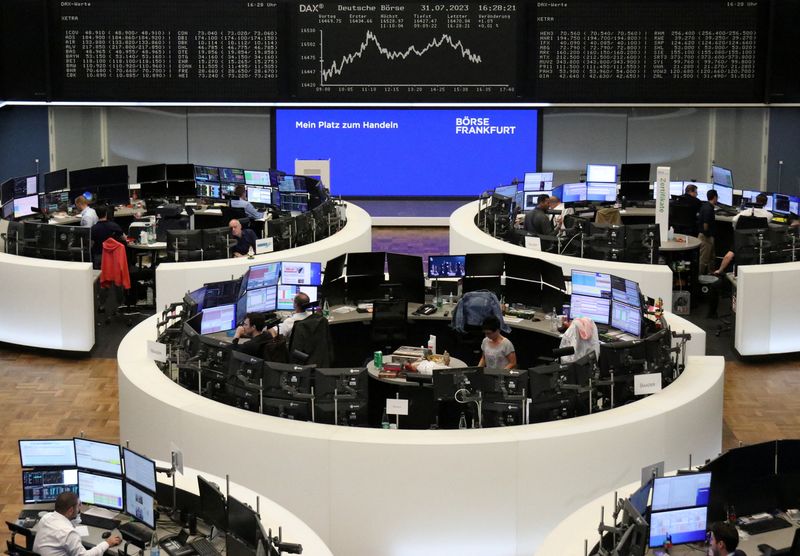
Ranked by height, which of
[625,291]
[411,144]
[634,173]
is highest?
[411,144]

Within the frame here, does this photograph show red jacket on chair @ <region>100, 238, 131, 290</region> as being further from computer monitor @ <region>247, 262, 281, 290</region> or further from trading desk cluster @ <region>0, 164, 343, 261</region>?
computer monitor @ <region>247, 262, 281, 290</region>

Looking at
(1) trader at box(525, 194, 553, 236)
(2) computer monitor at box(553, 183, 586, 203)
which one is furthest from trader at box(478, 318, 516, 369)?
(2) computer monitor at box(553, 183, 586, 203)

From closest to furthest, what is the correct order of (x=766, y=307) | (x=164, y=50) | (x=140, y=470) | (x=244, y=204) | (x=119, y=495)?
(x=140, y=470) < (x=119, y=495) < (x=766, y=307) < (x=244, y=204) < (x=164, y=50)

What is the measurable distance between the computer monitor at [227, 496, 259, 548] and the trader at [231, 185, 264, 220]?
9747 mm

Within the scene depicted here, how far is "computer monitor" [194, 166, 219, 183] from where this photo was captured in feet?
57.5

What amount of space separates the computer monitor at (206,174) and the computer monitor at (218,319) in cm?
706

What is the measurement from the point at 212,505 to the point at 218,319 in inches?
141

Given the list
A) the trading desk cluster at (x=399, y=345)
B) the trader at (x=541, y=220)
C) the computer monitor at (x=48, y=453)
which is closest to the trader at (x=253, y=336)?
the trading desk cluster at (x=399, y=345)

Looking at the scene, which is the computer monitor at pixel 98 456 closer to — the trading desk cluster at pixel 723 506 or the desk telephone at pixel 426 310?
the trading desk cluster at pixel 723 506

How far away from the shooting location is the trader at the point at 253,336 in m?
9.80

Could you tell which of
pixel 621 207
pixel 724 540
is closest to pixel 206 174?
pixel 621 207

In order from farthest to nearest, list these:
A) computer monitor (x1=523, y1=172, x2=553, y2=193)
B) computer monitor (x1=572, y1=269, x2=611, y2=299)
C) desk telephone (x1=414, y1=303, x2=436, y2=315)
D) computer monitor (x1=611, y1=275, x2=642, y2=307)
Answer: computer monitor (x1=523, y1=172, x2=553, y2=193) < desk telephone (x1=414, y1=303, x2=436, y2=315) < computer monitor (x1=572, y1=269, x2=611, y2=299) < computer monitor (x1=611, y1=275, x2=642, y2=307)

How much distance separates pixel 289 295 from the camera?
11766 mm

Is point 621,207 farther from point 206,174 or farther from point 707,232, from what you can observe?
point 206,174
